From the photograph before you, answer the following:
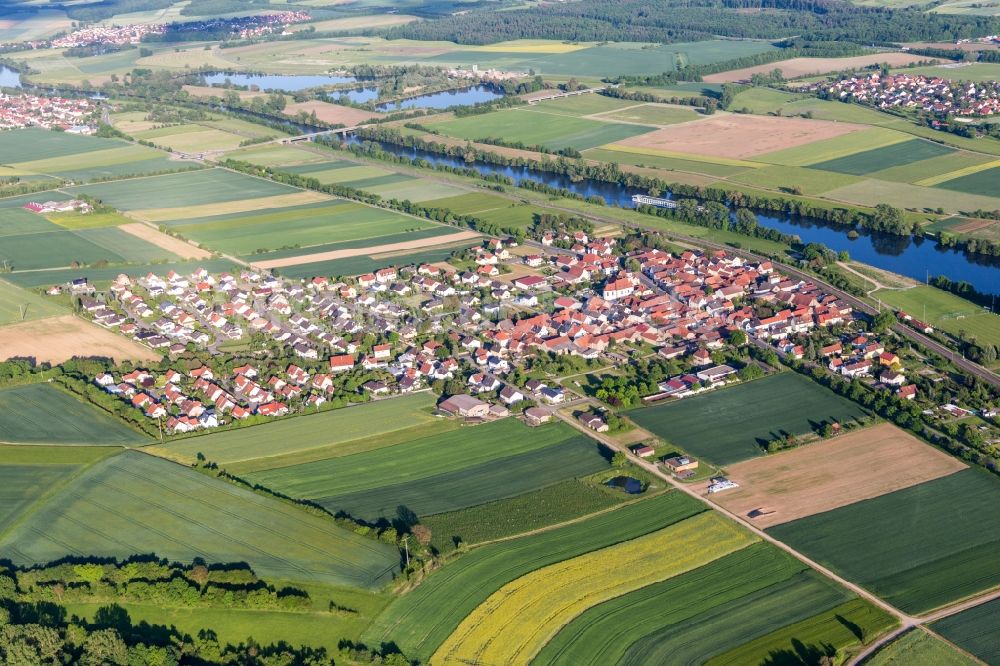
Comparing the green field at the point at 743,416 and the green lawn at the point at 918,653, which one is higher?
the green field at the point at 743,416

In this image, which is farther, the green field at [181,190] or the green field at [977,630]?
the green field at [181,190]

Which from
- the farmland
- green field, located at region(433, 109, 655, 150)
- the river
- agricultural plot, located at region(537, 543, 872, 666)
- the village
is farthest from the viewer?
green field, located at region(433, 109, 655, 150)

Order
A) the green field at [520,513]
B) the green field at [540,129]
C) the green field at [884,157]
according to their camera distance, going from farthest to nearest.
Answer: the green field at [540,129] → the green field at [884,157] → the green field at [520,513]

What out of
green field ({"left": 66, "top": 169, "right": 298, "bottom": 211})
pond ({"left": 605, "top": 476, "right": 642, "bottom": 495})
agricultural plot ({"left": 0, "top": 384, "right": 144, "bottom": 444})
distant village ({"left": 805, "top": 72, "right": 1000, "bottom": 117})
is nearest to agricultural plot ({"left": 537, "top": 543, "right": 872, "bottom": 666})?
pond ({"left": 605, "top": 476, "right": 642, "bottom": 495})

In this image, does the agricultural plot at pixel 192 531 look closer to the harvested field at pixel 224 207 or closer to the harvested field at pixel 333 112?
the harvested field at pixel 224 207

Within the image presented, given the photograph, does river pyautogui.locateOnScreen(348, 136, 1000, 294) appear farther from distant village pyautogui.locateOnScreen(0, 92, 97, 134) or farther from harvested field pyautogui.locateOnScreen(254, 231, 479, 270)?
distant village pyautogui.locateOnScreen(0, 92, 97, 134)

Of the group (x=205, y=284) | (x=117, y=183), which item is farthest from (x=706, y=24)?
(x=205, y=284)

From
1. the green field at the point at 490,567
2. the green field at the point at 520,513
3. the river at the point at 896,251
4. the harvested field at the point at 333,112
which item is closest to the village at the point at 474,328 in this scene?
the green field at the point at 520,513
